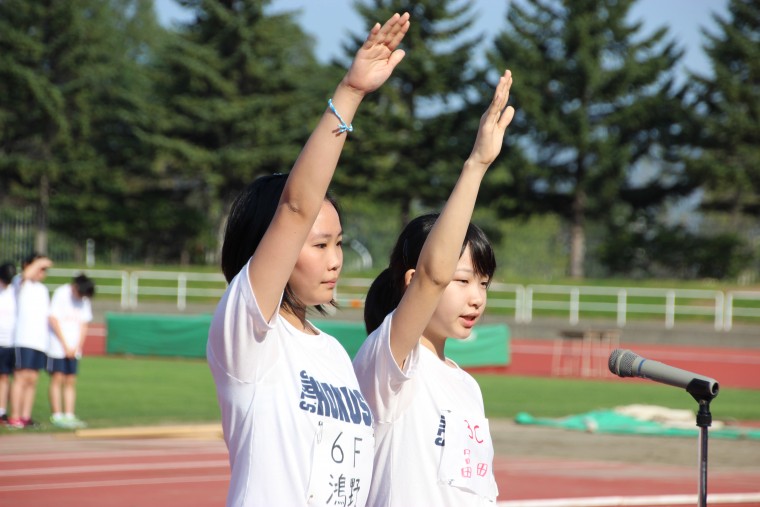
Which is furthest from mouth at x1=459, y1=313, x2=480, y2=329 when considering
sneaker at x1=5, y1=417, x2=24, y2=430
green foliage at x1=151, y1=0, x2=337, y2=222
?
green foliage at x1=151, y1=0, x2=337, y2=222

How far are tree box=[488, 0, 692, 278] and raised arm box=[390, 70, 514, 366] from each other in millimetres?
43375

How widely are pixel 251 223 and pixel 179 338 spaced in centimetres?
2220

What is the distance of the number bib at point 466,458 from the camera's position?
3.60 meters

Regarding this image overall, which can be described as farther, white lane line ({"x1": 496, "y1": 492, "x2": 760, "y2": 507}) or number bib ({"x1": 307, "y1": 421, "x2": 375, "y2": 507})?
white lane line ({"x1": 496, "y1": 492, "x2": 760, "y2": 507})

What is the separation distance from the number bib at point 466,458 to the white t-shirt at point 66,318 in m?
9.94

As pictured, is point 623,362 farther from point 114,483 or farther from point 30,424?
point 30,424

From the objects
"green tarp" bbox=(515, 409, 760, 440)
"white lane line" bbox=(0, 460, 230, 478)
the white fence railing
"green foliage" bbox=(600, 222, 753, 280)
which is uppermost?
"green foliage" bbox=(600, 222, 753, 280)

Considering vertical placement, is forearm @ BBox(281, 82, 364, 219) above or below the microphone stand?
above

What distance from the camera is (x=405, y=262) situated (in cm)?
400

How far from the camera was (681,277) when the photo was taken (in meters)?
47.6

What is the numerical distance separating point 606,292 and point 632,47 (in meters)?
16.4

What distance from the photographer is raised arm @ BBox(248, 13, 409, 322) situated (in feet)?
9.42

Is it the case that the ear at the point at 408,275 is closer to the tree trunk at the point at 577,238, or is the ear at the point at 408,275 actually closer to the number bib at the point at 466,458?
the number bib at the point at 466,458

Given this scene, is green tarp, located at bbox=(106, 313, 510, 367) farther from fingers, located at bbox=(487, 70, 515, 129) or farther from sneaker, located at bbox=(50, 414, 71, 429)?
fingers, located at bbox=(487, 70, 515, 129)
